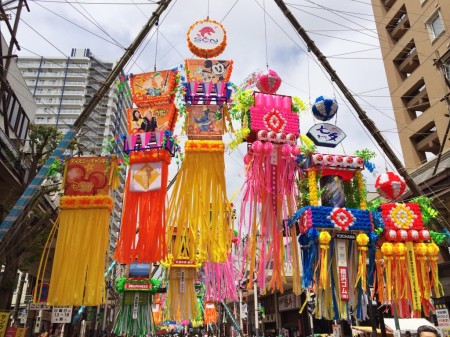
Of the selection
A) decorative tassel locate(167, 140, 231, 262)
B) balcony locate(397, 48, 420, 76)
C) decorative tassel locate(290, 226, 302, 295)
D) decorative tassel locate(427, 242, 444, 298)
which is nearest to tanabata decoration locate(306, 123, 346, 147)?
decorative tassel locate(290, 226, 302, 295)

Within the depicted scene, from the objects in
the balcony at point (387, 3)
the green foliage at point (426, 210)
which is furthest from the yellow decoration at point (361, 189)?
the balcony at point (387, 3)

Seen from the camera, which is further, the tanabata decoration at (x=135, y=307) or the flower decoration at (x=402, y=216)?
the tanabata decoration at (x=135, y=307)

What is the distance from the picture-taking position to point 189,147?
6273 millimetres

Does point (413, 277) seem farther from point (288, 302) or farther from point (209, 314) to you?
point (209, 314)

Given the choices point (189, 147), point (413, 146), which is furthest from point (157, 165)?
point (413, 146)

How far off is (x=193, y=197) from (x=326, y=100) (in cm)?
323

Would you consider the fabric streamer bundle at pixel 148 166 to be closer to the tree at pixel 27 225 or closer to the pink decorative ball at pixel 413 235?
the pink decorative ball at pixel 413 235

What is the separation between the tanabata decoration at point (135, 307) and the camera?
47.9 ft

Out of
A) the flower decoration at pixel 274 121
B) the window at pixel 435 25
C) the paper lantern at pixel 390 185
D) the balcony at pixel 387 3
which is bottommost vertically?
the paper lantern at pixel 390 185

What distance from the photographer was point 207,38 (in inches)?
278

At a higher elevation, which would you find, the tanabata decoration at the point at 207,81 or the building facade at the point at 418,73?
the building facade at the point at 418,73

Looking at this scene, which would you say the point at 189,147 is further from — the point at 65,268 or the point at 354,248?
the point at 354,248

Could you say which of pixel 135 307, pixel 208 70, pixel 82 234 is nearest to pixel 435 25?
pixel 208 70

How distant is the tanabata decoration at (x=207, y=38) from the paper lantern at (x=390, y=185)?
401 centimetres
